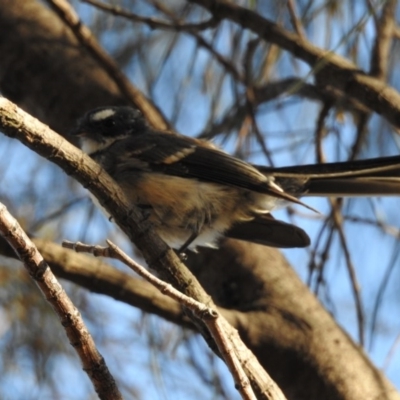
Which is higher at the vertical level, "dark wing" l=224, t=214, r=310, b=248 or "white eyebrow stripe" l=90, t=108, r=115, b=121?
"white eyebrow stripe" l=90, t=108, r=115, b=121

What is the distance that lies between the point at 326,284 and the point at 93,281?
0.81 meters

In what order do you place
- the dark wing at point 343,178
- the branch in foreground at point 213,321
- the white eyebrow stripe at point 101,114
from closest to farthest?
1. the branch in foreground at point 213,321
2. the dark wing at point 343,178
3. the white eyebrow stripe at point 101,114

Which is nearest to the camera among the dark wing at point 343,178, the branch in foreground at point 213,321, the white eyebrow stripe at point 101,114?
the branch in foreground at point 213,321

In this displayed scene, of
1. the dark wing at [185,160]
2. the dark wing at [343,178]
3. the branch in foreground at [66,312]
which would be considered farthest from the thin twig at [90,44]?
the branch in foreground at [66,312]

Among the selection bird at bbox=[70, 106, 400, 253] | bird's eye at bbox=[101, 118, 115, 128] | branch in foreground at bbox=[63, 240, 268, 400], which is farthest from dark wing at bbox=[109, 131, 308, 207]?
branch in foreground at bbox=[63, 240, 268, 400]

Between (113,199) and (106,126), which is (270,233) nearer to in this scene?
(106,126)

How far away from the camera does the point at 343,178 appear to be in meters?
2.25

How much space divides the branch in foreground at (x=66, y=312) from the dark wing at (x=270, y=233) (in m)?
1.25

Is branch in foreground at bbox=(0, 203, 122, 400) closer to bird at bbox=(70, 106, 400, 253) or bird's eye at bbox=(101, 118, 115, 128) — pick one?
bird at bbox=(70, 106, 400, 253)

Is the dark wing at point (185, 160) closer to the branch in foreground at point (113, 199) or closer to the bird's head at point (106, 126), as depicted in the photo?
the bird's head at point (106, 126)

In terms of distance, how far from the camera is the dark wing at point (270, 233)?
248 centimetres

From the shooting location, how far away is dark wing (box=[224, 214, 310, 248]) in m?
2.48

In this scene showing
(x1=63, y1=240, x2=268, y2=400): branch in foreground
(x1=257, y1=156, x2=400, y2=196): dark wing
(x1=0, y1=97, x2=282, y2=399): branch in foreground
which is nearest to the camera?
(x1=63, y1=240, x2=268, y2=400): branch in foreground

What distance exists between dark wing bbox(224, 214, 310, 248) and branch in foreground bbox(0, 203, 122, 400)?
1.25 m
